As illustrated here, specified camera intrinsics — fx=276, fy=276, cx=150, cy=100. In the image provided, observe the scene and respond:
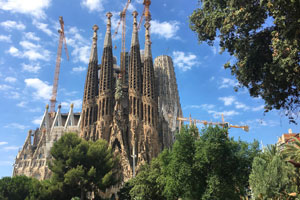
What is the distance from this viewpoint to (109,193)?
4484 cm

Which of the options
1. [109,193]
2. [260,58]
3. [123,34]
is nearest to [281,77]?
[260,58]

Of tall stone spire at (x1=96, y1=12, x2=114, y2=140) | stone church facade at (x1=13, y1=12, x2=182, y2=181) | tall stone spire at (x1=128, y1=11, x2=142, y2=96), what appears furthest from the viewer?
tall stone spire at (x1=128, y1=11, x2=142, y2=96)

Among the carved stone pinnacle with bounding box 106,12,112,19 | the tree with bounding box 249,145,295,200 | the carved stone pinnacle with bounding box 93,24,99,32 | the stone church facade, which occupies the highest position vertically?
the carved stone pinnacle with bounding box 106,12,112,19

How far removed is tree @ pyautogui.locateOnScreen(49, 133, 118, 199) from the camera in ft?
104

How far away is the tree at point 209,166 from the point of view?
21.6m

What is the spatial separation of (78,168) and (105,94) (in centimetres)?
2479

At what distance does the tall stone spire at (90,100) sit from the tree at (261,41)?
1613 inches

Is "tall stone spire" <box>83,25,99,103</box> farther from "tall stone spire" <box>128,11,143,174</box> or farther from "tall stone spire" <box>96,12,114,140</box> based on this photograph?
"tall stone spire" <box>128,11,143,174</box>

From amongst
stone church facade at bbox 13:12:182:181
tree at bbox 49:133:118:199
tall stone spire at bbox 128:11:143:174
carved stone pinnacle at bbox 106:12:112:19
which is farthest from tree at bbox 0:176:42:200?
carved stone pinnacle at bbox 106:12:112:19

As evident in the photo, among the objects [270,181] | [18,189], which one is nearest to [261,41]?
[270,181]

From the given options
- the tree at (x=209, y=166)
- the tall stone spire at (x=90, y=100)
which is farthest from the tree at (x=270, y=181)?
the tall stone spire at (x=90, y=100)

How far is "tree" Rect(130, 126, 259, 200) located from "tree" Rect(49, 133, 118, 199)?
11.7 meters

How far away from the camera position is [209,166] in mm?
22469

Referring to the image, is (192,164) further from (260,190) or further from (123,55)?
(123,55)
